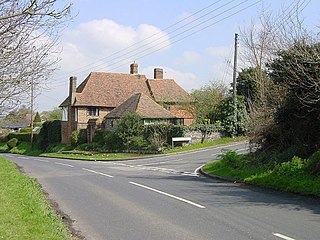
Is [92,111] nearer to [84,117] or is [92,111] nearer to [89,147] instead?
[84,117]

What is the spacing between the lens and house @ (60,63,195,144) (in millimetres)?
61656

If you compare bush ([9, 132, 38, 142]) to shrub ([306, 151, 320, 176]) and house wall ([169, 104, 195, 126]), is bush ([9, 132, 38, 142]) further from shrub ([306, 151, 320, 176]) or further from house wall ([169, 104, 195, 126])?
shrub ([306, 151, 320, 176])

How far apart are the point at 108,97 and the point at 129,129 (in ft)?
49.8

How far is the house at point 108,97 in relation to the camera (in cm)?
6166

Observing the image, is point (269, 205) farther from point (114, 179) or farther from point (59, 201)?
point (114, 179)

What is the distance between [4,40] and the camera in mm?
8906

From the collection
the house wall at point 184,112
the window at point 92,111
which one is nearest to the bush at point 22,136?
the window at point 92,111

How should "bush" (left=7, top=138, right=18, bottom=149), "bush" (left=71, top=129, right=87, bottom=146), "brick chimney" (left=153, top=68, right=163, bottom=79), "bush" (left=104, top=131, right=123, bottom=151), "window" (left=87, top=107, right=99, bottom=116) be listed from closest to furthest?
"bush" (left=104, top=131, right=123, bottom=151), "bush" (left=71, top=129, right=87, bottom=146), "window" (left=87, top=107, right=99, bottom=116), "brick chimney" (left=153, top=68, right=163, bottom=79), "bush" (left=7, top=138, right=18, bottom=149)

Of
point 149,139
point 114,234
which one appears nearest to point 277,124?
point 114,234

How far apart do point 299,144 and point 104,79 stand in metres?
48.5

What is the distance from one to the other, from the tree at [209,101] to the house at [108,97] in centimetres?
204

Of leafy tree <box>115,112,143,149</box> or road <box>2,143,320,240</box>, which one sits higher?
leafy tree <box>115,112,143,149</box>

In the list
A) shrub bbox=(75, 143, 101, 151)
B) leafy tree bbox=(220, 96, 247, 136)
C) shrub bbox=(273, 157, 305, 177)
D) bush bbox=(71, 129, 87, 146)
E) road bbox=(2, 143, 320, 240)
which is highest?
leafy tree bbox=(220, 96, 247, 136)

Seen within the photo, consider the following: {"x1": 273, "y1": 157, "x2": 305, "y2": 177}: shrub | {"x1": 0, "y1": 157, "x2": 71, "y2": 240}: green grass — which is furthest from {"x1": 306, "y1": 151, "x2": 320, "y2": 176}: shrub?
{"x1": 0, "y1": 157, "x2": 71, "y2": 240}: green grass
